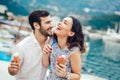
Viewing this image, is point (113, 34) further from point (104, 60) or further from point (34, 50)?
point (34, 50)

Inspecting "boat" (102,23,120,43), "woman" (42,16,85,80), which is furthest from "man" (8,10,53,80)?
"boat" (102,23,120,43)

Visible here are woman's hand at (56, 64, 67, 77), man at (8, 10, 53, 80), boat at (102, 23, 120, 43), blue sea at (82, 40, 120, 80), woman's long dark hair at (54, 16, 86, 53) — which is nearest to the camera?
woman's hand at (56, 64, 67, 77)

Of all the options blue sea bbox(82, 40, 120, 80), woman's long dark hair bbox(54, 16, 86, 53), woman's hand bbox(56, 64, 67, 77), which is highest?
woman's long dark hair bbox(54, 16, 86, 53)

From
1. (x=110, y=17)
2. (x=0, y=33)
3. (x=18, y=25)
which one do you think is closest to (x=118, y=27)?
(x=110, y=17)

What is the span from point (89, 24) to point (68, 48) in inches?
124

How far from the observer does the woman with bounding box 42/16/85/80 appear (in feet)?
5.12

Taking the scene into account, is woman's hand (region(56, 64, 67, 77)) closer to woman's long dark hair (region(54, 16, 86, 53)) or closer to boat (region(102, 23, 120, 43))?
woman's long dark hair (region(54, 16, 86, 53))

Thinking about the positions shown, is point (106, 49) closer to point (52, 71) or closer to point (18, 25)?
point (18, 25)

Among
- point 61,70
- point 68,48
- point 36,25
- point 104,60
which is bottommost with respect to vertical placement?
point 104,60

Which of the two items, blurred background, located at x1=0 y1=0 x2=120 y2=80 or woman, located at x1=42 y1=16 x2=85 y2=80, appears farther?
blurred background, located at x1=0 y1=0 x2=120 y2=80

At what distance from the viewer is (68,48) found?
1604 mm

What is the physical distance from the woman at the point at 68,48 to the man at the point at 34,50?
5.0 inches

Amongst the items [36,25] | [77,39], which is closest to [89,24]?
[36,25]

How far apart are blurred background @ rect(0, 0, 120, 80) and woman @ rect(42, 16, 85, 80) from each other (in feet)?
9.91
